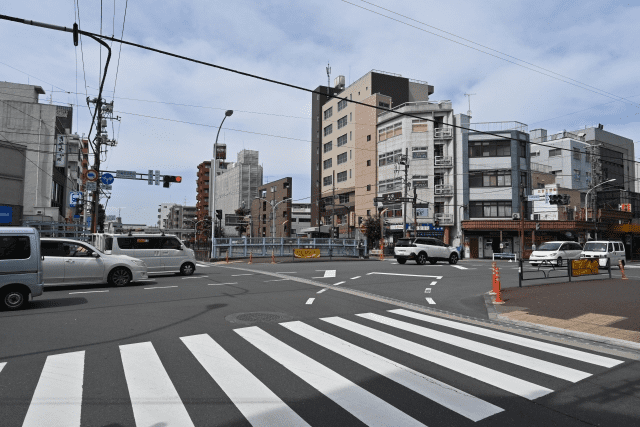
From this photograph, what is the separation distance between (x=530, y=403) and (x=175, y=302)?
8811mm

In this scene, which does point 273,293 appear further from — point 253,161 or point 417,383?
point 253,161

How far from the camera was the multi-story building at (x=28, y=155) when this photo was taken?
33312 millimetres

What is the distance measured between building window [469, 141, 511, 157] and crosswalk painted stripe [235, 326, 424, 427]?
47.6 meters

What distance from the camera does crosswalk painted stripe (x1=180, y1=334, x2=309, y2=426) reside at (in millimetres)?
3971

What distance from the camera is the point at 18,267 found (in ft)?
31.2

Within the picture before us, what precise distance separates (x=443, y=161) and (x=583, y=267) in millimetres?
33737

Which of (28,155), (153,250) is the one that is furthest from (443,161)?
(28,155)

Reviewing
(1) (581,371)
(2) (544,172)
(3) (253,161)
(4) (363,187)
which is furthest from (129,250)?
(3) (253,161)

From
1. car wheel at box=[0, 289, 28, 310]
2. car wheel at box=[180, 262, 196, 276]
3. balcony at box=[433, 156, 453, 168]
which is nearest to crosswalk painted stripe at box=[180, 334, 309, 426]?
car wheel at box=[0, 289, 28, 310]

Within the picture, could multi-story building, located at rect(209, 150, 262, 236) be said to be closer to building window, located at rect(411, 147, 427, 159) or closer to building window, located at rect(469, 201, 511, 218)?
building window, located at rect(411, 147, 427, 159)

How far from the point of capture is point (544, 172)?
173 ft

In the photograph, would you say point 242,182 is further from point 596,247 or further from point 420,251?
point 596,247

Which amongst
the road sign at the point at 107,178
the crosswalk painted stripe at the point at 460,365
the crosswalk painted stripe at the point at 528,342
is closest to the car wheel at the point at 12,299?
the crosswalk painted stripe at the point at 460,365

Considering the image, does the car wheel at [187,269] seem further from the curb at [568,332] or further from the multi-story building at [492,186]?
the multi-story building at [492,186]
